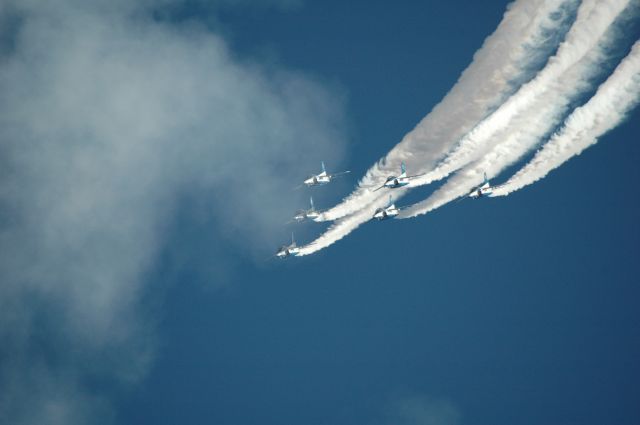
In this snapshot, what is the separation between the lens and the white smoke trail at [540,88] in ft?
76.6

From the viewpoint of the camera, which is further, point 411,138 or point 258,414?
point 258,414

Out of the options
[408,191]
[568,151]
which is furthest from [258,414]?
[568,151]

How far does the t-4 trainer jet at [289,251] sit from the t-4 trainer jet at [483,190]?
613 inches

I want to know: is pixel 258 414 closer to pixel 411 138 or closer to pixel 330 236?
pixel 330 236

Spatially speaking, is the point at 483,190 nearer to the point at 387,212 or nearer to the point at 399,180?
the point at 399,180

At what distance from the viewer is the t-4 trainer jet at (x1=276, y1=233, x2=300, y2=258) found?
45806mm

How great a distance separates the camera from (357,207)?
4100 cm

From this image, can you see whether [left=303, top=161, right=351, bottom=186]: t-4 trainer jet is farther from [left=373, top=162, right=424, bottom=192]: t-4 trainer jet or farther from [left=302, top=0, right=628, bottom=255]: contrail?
[left=302, top=0, right=628, bottom=255]: contrail

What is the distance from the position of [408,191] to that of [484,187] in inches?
263

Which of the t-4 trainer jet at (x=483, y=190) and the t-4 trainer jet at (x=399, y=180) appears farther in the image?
the t-4 trainer jet at (x=399, y=180)

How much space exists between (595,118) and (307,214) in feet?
71.0

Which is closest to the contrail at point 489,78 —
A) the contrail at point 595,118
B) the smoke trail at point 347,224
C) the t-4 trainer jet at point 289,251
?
the contrail at point 595,118

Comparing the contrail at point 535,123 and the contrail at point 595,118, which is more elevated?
the contrail at point 535,123

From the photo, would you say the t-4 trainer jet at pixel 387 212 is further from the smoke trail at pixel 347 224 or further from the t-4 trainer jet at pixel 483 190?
the t-4 trainer jet at pixel 483 190
